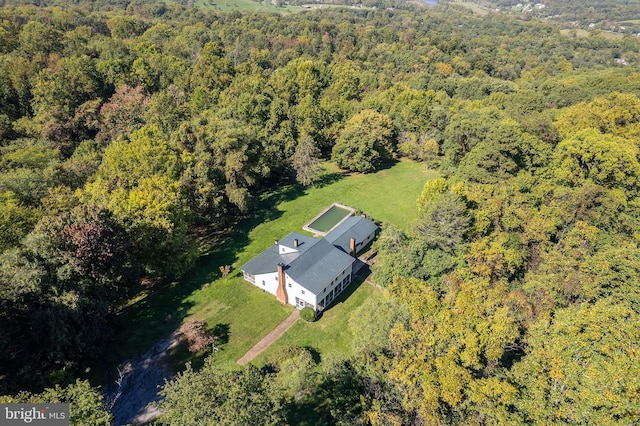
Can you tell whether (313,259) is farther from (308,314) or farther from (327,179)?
(327,179)

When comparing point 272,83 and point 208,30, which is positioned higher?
point 208,30

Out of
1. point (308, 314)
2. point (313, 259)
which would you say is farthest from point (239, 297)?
point (313, 259)

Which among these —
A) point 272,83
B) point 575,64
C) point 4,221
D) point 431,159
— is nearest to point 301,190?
point 431,159

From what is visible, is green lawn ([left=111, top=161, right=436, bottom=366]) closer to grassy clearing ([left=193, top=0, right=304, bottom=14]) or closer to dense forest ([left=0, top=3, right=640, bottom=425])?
dense forest ([left=0, top=3, right=640, bottom=425])

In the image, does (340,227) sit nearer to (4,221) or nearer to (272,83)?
(4,221)

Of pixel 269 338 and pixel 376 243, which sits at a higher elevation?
pixel 376 243
